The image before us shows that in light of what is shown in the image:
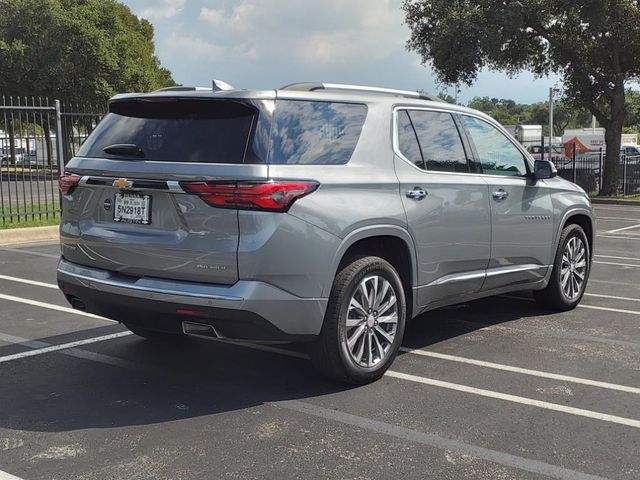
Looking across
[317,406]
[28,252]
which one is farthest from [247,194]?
[28,252]

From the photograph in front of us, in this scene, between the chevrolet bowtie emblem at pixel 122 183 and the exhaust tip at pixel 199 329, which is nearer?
the exhaust tip at pixel 199 329

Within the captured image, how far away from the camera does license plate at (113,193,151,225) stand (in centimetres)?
418

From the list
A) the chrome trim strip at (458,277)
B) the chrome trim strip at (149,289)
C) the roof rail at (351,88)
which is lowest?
the chrome trim strip at (458,277)

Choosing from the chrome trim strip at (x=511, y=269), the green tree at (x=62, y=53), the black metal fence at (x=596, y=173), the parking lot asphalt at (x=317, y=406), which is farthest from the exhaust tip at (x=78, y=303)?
the green tree at (x=62, y=53)

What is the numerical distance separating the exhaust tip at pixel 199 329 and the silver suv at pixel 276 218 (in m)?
0.01

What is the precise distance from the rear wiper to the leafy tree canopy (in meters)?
29.6

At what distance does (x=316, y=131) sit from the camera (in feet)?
14.4

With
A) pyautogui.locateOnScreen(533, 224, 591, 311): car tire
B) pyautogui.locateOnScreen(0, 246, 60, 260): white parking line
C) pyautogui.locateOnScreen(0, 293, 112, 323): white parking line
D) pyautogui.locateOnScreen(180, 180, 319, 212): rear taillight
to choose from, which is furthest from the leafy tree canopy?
pyautogui.locateOnScreen(180, 180, 319, 212): rear taillight

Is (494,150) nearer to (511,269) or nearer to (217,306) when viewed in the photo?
(511,269)

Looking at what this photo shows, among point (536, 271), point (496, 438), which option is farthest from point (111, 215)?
point (536, 271)

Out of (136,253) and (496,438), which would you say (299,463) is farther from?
(136,253)

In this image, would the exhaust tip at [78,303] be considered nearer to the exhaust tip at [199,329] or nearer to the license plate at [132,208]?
the license plate at [132,208]

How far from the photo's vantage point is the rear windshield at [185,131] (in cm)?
408

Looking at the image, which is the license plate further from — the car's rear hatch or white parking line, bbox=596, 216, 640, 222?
white parking line, bbox=596, 216, 640, 222
